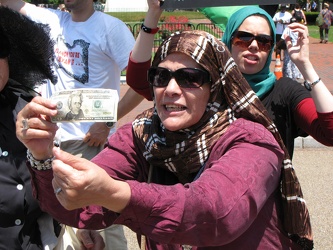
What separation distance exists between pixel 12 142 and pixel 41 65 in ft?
1.72

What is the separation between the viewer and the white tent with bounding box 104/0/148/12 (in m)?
46.4

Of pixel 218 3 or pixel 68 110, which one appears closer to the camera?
pixel 68 110

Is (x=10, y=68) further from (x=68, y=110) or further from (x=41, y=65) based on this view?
(x=68, y=110)

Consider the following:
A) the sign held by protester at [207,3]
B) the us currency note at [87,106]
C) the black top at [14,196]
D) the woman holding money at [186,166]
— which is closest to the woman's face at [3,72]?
the black top at [14,196]

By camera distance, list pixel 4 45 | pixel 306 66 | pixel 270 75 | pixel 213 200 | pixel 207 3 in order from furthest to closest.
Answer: pixel 270 75 → pixel 306 66 → pixel 4 45 → pixel 207 3 → pixel 213 200

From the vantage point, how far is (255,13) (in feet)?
9.87

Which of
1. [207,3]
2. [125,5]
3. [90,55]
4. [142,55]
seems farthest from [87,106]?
[125,5]

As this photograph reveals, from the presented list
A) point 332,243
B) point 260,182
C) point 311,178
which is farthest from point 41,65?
point 311,178

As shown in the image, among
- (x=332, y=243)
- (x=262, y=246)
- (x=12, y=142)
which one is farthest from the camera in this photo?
(x=332, y=243)

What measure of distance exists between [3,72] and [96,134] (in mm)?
1178

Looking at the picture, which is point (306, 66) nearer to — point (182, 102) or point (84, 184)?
point (182, 102)

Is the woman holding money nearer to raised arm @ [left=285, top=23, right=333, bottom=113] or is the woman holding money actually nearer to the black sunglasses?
the black sunglasses

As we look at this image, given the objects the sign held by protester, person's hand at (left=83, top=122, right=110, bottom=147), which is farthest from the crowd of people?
person's hand at (left=83, top=122, right=110, bottom=147)

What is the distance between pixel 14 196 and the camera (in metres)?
2.41
